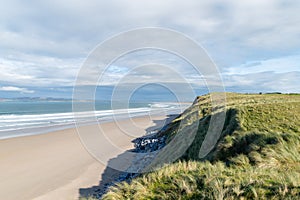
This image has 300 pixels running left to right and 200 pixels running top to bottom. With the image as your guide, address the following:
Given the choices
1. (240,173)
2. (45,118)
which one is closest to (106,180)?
(240,173)

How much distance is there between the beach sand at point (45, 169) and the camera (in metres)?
10.7

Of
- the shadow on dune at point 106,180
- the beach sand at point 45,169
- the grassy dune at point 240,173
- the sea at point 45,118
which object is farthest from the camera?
the sea at point 45,118

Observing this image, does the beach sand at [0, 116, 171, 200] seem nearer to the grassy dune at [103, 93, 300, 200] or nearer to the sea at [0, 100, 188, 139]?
the grassy dune at [103, 93, 300, 200]

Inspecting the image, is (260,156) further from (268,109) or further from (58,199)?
(58,199)

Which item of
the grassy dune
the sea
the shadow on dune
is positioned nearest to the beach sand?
the shadow on dune

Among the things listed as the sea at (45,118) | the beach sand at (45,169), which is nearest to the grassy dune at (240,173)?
the beach sand at (45,169)

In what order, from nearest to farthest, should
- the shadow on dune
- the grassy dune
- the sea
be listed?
1. the grassy dune
2. the shadow on dune
3. the sea

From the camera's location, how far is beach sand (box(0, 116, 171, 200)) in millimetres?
10727

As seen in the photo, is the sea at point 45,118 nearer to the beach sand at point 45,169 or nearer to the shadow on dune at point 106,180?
the beach sand at point 45,169

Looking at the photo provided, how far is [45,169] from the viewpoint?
46.6ft

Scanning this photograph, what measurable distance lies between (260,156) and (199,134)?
194 inches

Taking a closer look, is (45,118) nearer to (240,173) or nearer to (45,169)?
(45,169)

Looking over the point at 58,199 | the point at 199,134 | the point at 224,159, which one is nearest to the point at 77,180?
the point at 58,199

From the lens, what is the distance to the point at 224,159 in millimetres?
6793
